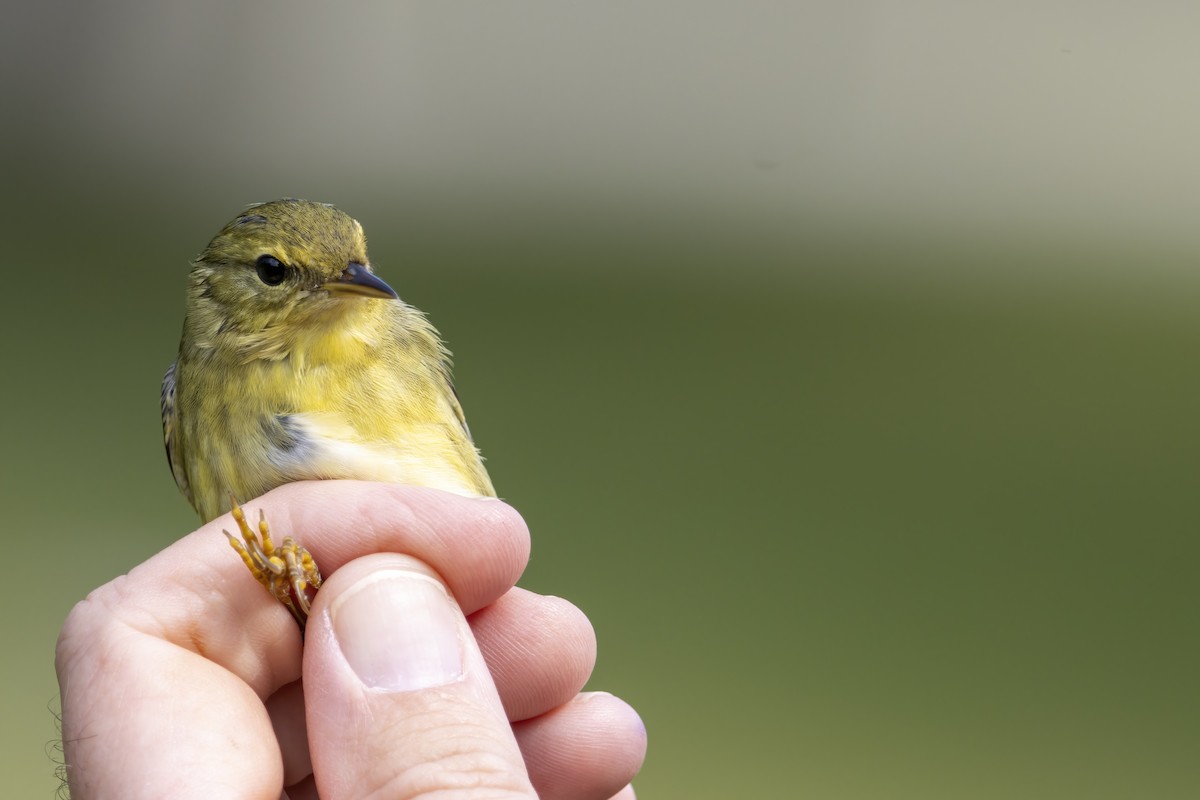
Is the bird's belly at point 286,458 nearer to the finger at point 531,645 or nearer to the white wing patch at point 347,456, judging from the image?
the white wing patch at point 347,456

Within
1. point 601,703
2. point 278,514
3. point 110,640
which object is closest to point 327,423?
point 278,514

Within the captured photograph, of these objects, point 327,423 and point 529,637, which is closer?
point 327,423

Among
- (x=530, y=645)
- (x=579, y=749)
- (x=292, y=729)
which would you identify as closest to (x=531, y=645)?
(x=530, y=645)

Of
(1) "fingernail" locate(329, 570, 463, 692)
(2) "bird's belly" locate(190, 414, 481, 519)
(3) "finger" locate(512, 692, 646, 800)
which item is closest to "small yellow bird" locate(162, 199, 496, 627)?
(2) "bird's belly" locate(190, 414, 481, 519)

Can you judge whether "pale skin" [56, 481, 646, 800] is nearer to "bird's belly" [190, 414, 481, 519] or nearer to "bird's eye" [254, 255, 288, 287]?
"bird's belly" [190, 414, 481, 519]

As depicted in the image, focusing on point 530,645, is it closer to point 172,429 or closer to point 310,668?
point 310,668

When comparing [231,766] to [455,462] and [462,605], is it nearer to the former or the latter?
[462,605]

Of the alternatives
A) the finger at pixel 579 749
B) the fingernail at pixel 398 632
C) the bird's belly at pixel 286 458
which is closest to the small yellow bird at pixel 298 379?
the bird's belly at pixel 286 458
